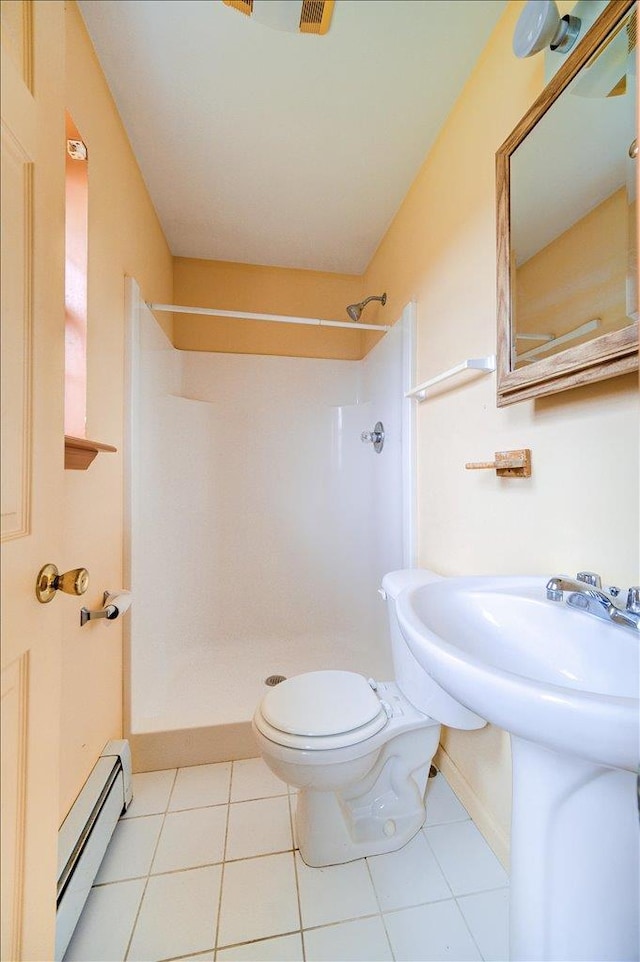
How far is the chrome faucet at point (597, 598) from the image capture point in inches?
23.3

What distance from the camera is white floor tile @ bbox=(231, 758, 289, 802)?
1.27 meters

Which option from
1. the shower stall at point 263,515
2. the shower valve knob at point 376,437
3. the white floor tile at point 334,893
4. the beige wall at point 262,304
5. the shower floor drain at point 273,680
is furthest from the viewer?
the beige wall at point 262,304

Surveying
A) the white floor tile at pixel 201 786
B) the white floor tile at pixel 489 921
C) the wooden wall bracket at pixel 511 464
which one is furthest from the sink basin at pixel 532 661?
the white floor tile at pixel 201 786

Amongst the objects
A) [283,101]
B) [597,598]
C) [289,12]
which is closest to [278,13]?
[289,12]

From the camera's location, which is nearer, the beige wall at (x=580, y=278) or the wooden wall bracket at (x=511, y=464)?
the beige wall at (x=580, y=278)

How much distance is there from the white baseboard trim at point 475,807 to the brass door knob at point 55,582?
4.18 feet

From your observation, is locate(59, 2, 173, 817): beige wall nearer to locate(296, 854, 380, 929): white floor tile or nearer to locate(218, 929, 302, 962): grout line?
locate(218, 929, 302, 962): grout line

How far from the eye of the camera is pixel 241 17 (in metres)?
0.93

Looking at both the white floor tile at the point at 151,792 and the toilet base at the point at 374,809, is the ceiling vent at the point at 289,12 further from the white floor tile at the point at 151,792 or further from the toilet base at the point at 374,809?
the white floor tile at the point at 151,792

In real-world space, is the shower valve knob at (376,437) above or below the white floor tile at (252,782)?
above

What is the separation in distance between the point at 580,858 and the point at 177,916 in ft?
3.08

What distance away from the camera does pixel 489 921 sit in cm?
90

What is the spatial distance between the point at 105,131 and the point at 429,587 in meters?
1.59

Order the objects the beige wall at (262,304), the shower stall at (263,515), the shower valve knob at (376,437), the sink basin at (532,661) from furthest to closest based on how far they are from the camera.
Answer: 1. the beige wall at (262,304)
2. the shower valve knob at (376,437)
3. the shower stall at (263,515)
4. the sink basin at (532,661)
